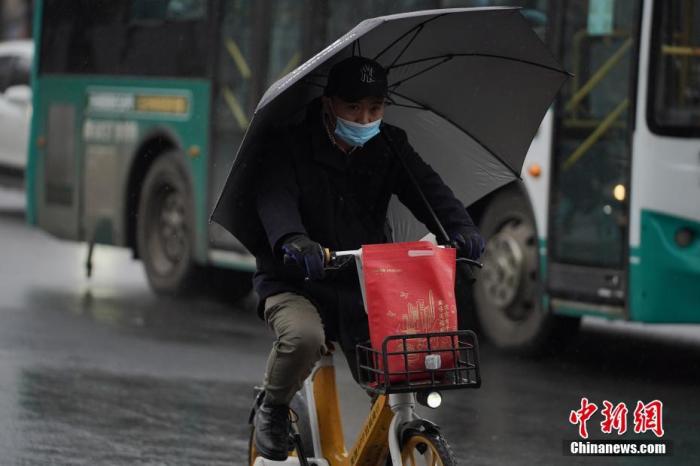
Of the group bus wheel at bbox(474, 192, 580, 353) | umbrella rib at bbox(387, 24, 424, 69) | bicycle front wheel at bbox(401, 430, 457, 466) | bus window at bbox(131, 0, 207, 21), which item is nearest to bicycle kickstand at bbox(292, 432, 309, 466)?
bicycle front wheel at bbox(401, 430, 457, 466)

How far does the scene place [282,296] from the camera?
555 cm

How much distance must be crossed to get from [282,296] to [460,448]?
2.57m

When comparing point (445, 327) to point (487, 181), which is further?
point (487, 181)

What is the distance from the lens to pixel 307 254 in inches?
199

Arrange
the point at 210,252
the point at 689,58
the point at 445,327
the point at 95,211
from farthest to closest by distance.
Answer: the point at 95,211 < the point at 210,252 < the point at 689,58 < the point at 445,327

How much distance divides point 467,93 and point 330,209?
0.97 meters

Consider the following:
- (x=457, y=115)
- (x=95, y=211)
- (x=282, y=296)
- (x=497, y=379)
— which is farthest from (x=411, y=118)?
(x=95, y=211)

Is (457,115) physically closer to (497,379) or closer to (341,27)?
(497,379)

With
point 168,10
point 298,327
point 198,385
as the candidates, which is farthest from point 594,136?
point 298,327

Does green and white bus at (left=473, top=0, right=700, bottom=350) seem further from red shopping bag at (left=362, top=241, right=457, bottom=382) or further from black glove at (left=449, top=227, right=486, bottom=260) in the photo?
red shopping bag at (left=362, top=241, right=457, bottom=382)

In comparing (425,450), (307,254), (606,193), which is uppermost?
(307,254)

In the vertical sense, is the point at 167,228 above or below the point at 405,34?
below

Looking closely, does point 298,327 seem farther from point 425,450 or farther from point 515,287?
point 515,287

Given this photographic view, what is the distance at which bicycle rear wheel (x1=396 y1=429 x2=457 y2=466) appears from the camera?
199 inches
